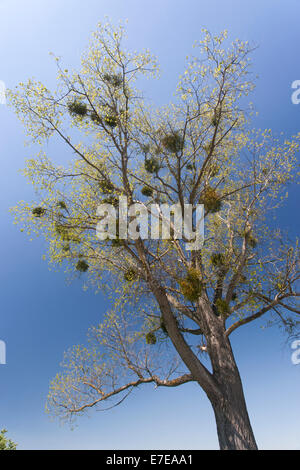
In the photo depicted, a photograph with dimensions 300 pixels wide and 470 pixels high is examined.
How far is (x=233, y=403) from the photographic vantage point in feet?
17.6

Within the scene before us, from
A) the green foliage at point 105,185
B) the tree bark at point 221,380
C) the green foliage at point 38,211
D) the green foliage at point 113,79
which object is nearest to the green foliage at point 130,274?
the tree bark at point 221,380

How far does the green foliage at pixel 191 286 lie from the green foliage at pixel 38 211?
14.0 ft

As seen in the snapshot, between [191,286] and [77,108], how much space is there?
18.5 ft

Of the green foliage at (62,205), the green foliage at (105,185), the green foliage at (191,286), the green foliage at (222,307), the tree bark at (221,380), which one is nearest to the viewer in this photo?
the tree bark at (221,380)

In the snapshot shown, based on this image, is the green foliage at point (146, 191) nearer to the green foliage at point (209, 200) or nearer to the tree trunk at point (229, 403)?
the green foliage at point (209, 200)

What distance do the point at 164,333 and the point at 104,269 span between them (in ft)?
9.69

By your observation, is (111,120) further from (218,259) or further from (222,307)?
(222,307)

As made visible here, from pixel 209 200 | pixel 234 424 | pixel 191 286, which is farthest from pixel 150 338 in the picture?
pixel 209 200

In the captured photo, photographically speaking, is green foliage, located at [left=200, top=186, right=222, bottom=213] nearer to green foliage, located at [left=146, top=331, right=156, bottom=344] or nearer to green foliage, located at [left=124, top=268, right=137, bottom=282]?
green foliage, located at [left=124, top=268, right=137, bottom=282]

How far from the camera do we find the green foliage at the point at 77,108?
7645 millimetres

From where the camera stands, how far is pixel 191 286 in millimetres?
6062
